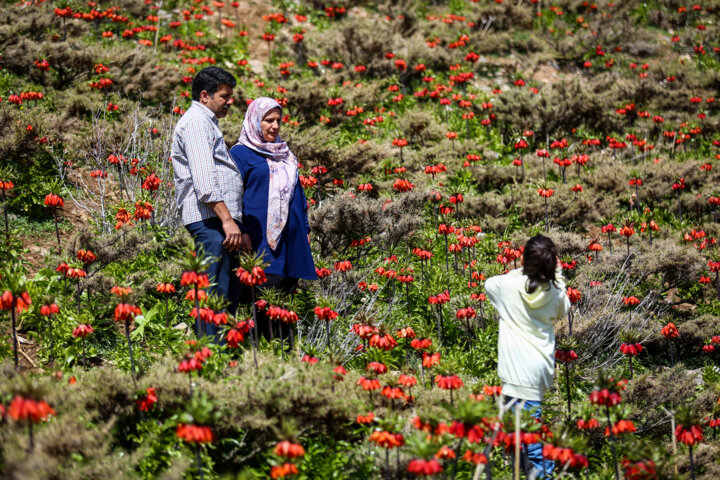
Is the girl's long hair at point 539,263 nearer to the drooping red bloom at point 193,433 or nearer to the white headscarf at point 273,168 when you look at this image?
the white headscarf at point 273,168

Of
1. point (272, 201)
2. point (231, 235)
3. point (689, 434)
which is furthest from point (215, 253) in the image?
point (689, 434)

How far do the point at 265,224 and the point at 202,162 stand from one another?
666mm

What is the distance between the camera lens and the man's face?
4074 millimetres

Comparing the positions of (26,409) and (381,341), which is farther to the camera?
(381,341)

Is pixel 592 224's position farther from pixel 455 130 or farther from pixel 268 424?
pixel 268 424

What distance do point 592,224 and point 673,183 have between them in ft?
4.63

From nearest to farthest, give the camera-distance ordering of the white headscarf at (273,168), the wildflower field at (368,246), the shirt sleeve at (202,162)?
the wildflower field at (368,246) < the shirt sleeve at (202,162) < the white headscarf at (273,168)

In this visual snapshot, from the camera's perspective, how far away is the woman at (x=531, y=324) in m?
3.50

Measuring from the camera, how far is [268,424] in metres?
3.12

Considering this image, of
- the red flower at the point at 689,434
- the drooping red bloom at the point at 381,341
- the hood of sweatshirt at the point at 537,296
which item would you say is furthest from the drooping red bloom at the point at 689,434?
the drooping red bloom at the point at 381,341

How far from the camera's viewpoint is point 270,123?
429 cm

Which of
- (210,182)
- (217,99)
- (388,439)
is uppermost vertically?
(217,99)

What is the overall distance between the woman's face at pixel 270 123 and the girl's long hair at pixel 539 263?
201 cm

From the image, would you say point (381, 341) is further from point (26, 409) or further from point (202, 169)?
point (26, 409)
